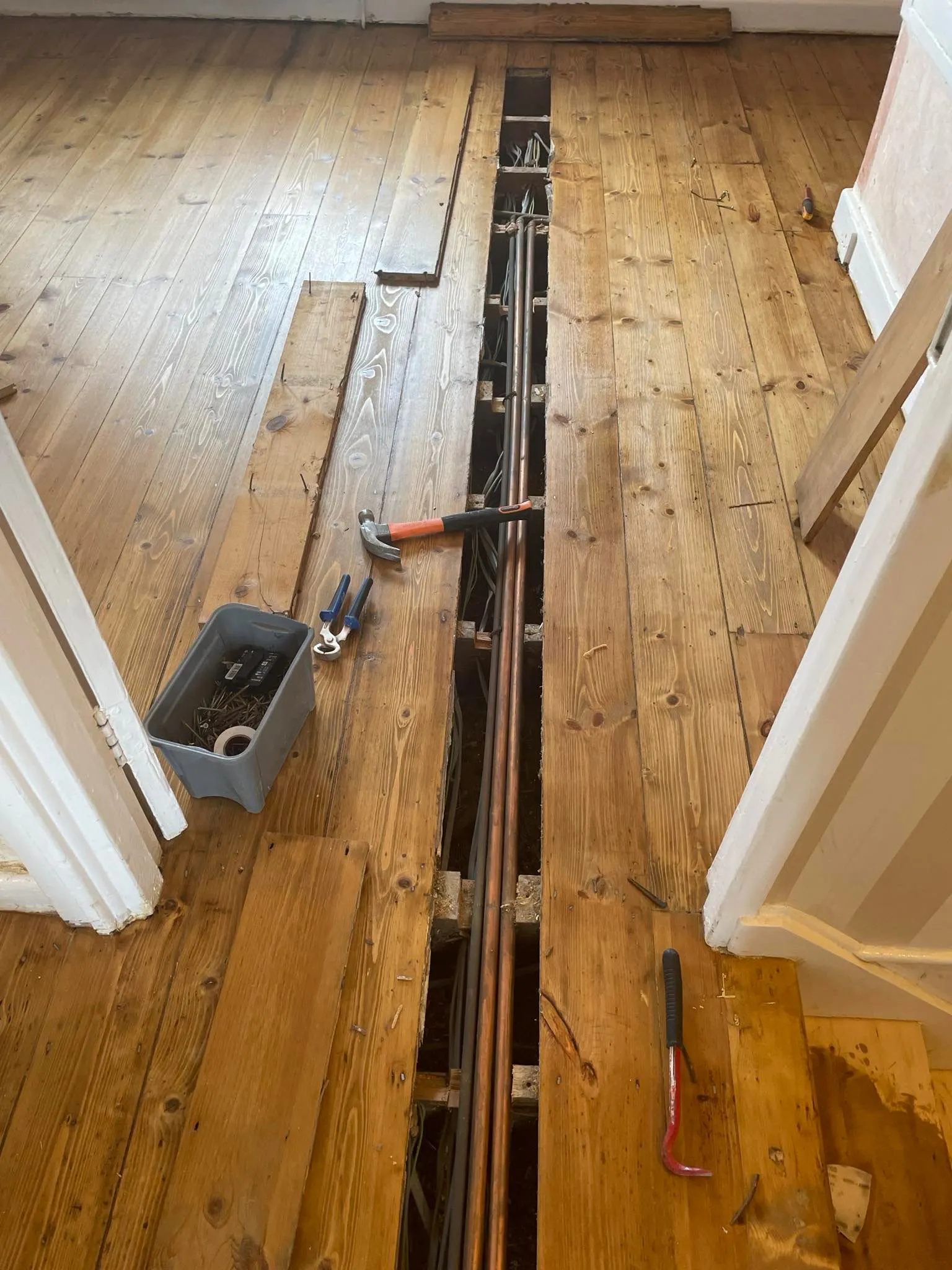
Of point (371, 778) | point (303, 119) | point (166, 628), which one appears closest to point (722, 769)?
point (371, 778)

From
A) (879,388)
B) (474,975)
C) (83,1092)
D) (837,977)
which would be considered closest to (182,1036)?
(83,1092)

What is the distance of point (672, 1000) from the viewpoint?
1.36 metres

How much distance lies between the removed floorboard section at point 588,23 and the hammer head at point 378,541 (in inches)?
121

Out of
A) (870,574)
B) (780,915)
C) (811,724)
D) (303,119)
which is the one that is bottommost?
(303,119)

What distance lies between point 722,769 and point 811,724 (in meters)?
0.69

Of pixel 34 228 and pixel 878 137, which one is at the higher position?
pixel 878 137

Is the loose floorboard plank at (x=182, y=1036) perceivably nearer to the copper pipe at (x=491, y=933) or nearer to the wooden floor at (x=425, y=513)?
the wooden floor at (x=425, y=513)

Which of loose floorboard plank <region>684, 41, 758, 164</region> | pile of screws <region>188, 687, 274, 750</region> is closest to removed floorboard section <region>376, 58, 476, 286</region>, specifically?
loose floorboard plank <region>684, 41, 758, 164</region>

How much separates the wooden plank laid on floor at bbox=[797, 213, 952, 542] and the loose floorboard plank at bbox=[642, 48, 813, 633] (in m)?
0.09

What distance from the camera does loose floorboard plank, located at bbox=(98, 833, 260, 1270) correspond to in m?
1.22

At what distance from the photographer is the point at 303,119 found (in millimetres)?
3643

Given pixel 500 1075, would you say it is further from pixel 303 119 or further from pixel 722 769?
pixel 303 119

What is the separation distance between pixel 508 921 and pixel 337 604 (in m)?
0.73

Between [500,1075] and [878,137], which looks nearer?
[500,1075]
